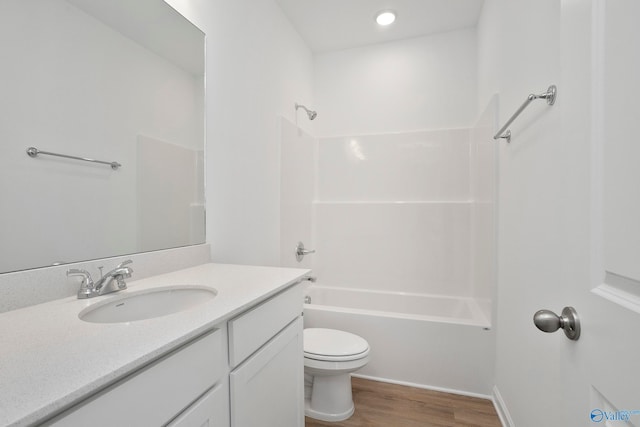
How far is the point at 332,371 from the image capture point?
1.61 m

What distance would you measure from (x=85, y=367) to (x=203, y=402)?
331 mm

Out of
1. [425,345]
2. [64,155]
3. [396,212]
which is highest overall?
[64,155]

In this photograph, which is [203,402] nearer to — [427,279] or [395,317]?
[395,317]

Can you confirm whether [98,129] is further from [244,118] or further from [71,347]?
[244,118]

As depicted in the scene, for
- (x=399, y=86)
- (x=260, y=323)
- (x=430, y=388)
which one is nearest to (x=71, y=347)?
(x=260, y=323)

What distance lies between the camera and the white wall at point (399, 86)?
2570 millimetres

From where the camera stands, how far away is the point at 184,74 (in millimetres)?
1369

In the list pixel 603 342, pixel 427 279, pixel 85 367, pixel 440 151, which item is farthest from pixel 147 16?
pixel 427 279

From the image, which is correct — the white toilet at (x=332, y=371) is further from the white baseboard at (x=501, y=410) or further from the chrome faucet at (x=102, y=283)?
the chrome faucet at (x=102, y=283)

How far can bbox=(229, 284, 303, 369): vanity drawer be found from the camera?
85cm

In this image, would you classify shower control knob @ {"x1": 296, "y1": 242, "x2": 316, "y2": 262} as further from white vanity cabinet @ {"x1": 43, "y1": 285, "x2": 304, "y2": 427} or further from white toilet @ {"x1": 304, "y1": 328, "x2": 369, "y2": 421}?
white vanity cabinet @ {"x1": 43, "y1": 285, "x2": 304, "y2": 427}

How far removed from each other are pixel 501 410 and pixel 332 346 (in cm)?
103

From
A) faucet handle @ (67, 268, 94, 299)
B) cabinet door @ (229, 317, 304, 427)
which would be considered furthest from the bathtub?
faucet handle @ (67, 268, 94, 299)

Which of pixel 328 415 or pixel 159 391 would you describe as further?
pixel 328 415
